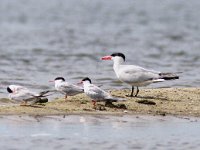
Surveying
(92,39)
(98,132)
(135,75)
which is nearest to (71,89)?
(135,75)

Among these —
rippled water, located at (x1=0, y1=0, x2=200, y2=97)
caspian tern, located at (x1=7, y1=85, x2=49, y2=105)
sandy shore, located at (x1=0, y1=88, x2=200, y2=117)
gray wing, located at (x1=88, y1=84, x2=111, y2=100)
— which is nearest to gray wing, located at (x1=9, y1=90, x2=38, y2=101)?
caspian tern, located at (x1=7, y1=85, x2=49, y2=105)

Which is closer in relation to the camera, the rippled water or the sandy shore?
the sandy shore

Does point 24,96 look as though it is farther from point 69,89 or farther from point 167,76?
point 167,76

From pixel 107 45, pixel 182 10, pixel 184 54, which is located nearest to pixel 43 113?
pixel 184 54

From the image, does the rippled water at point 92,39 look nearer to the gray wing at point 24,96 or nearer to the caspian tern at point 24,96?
the caspian tern at point 24,96

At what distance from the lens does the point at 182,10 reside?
47.9 meters

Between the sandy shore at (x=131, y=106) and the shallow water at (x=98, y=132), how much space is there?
33 centimetres

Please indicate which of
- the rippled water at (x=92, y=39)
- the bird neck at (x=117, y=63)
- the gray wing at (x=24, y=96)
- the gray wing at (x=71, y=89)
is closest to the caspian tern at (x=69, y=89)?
the gray wing at (x=71, y=89)

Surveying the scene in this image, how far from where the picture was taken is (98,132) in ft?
33.9

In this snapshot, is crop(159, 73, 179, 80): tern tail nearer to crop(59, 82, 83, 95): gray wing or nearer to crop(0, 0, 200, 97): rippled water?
crop(59, 82, 83, 95): gray wing

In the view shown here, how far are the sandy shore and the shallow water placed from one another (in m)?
0.33

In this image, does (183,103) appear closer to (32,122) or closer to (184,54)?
(32,122)

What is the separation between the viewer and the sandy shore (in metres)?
11.6

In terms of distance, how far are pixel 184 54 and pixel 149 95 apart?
10.6 metres
